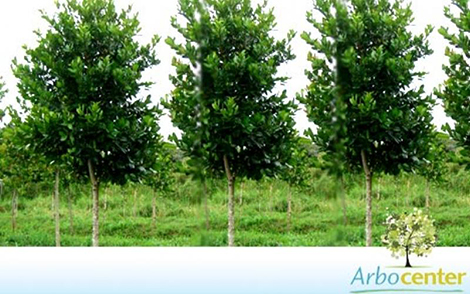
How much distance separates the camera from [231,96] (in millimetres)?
5902

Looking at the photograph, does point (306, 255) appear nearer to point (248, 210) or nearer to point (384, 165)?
point (384, 165)

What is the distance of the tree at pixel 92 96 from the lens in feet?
21.5

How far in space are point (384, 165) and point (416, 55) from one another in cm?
107

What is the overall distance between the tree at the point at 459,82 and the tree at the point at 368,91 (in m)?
0.18

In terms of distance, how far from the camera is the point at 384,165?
6133 mm

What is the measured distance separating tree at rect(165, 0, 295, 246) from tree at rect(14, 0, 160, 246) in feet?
2.56

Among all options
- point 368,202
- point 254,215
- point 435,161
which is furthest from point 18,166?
point 435,161

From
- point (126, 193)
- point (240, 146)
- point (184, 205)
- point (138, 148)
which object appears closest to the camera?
point (240, 146)

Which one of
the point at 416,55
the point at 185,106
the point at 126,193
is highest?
the point at 416,55

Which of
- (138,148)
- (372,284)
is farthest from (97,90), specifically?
(372,284)

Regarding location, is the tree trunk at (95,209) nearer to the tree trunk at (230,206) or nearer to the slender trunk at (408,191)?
the tree trunk at (230,206)

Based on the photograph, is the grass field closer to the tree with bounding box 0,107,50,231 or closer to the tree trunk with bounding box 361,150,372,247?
the tree trunk with bounding box 361,150,372,247

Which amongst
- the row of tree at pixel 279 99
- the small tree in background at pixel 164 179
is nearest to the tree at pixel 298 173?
the row of tree at pixel 279 99

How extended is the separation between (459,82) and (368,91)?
81 centimetres
